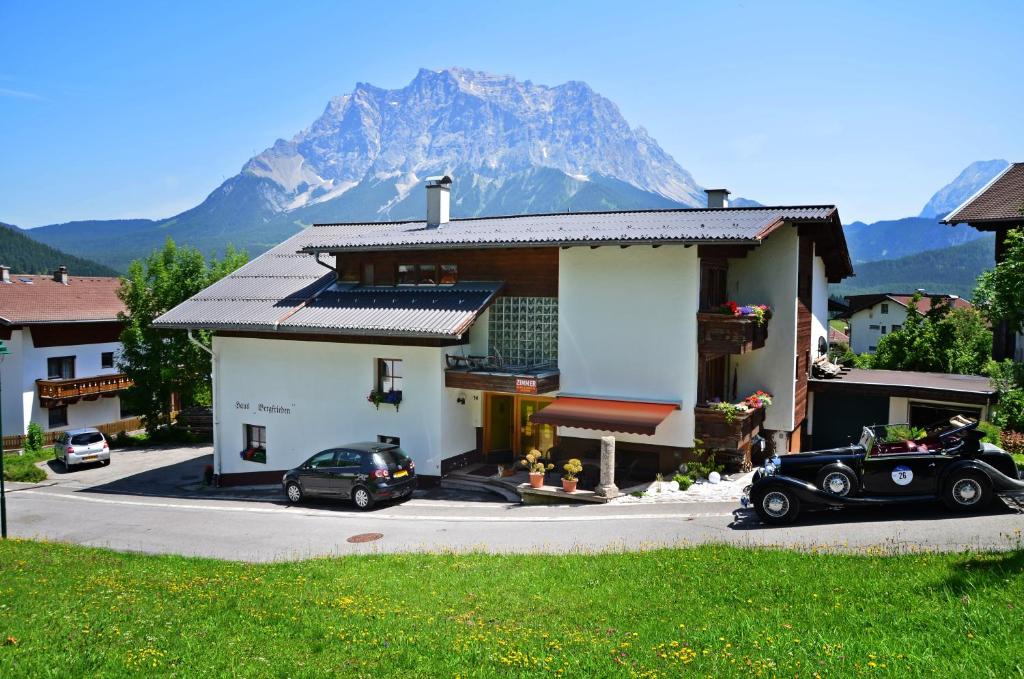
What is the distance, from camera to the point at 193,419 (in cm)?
3825

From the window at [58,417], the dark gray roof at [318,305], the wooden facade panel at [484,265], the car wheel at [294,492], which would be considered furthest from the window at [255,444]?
the window at [58,417]

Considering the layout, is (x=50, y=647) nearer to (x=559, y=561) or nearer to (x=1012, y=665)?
(x=559, y=561)

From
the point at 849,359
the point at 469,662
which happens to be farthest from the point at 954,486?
the point at 849,359

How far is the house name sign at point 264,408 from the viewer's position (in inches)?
934

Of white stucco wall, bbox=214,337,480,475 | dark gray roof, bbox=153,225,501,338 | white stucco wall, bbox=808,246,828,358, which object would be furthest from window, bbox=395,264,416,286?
white stucco wall, bbox=808,246,828,358

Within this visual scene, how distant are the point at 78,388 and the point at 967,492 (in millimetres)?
39302

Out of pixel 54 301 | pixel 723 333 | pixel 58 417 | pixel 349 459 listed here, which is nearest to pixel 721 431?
pixel 723 333

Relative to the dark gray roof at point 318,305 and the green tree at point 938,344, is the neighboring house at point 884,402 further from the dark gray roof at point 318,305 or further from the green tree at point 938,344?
the dark gray roof at point 318,305

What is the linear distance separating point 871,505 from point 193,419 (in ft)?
112

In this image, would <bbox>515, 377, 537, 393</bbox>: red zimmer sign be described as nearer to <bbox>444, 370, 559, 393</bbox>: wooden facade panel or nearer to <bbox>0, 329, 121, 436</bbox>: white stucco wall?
<bbox>444, 370, 559, 393</bbox>: wooden facade panel

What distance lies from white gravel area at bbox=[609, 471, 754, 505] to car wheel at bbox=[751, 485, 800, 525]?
2.92 meters

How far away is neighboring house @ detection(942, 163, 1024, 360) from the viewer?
74.5 ft

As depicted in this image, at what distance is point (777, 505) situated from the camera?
1314 cm

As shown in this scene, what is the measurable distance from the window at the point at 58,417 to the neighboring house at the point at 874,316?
61.0 meters
